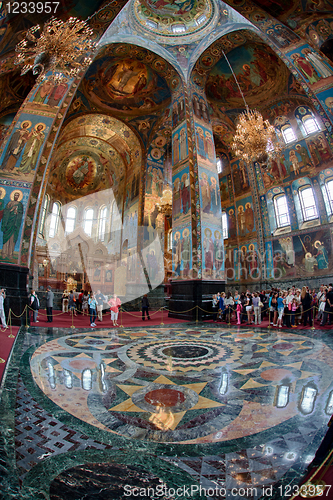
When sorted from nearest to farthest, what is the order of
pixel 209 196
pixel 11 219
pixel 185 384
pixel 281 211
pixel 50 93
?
pixel 185 384 < pixel 11 219 < pixel 50 93 < pixel 209 196 < pixel 281 211

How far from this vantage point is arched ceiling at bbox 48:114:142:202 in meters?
18.0

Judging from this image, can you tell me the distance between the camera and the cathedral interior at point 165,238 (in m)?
2.04

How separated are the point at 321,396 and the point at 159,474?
2.23 m

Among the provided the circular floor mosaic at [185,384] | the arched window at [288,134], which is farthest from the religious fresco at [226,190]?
the circular floor mosaic at [185,384]

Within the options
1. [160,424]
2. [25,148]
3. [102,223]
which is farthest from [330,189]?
[102,223]

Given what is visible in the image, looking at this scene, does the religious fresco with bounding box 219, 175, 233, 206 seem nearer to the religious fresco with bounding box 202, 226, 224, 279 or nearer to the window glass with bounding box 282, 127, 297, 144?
the window glass with bounding box 282, 127, 297, 144

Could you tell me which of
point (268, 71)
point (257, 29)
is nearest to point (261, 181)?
point (268, 71)

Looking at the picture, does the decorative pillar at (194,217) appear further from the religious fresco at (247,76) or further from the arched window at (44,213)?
the arched window at (44,213)

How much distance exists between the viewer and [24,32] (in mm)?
8453

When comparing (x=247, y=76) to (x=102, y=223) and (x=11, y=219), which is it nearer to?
(x=11, y=219)

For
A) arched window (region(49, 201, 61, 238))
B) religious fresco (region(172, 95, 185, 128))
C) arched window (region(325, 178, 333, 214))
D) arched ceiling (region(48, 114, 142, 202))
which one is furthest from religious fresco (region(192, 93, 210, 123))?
arched window (region(49, 201, 61, 238))

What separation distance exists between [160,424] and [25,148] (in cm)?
1060

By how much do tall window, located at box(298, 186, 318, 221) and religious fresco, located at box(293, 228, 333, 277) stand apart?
42.7 inches

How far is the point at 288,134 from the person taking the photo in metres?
15.1
